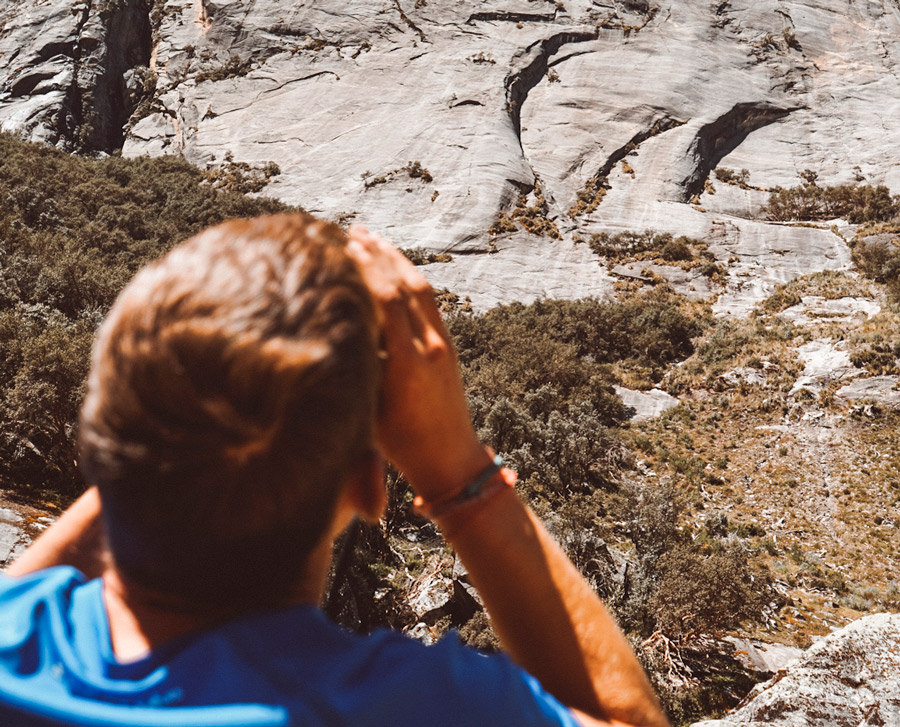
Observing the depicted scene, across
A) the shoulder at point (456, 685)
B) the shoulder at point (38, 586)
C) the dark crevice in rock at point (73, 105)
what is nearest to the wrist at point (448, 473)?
the shoulder at point (456, 685)

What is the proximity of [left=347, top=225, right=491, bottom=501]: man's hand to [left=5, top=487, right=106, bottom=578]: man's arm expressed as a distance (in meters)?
0.51

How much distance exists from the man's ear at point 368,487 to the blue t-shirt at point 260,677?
0.14 metres

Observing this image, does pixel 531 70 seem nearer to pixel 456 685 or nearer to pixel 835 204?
pixel 835 204

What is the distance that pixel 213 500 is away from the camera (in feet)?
2.16

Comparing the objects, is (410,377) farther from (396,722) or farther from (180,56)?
(180,56)

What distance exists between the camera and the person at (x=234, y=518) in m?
0.64

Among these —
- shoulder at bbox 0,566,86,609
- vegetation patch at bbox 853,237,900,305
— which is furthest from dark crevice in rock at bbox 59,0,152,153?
shoulder at bbox 0,566,86,609

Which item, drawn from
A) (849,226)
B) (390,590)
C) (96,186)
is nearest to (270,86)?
(96,186)

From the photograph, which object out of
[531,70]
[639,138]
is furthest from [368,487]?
[531,70]

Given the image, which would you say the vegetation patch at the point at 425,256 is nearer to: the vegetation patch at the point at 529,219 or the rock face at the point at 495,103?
the rock face at the point at 495,103

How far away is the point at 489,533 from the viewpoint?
882 mm

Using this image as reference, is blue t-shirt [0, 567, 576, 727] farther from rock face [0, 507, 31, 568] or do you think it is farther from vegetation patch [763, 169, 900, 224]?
vegetation patch [763, 169, 900, 224]

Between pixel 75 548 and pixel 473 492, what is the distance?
0.65m

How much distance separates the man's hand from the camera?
835 mm
